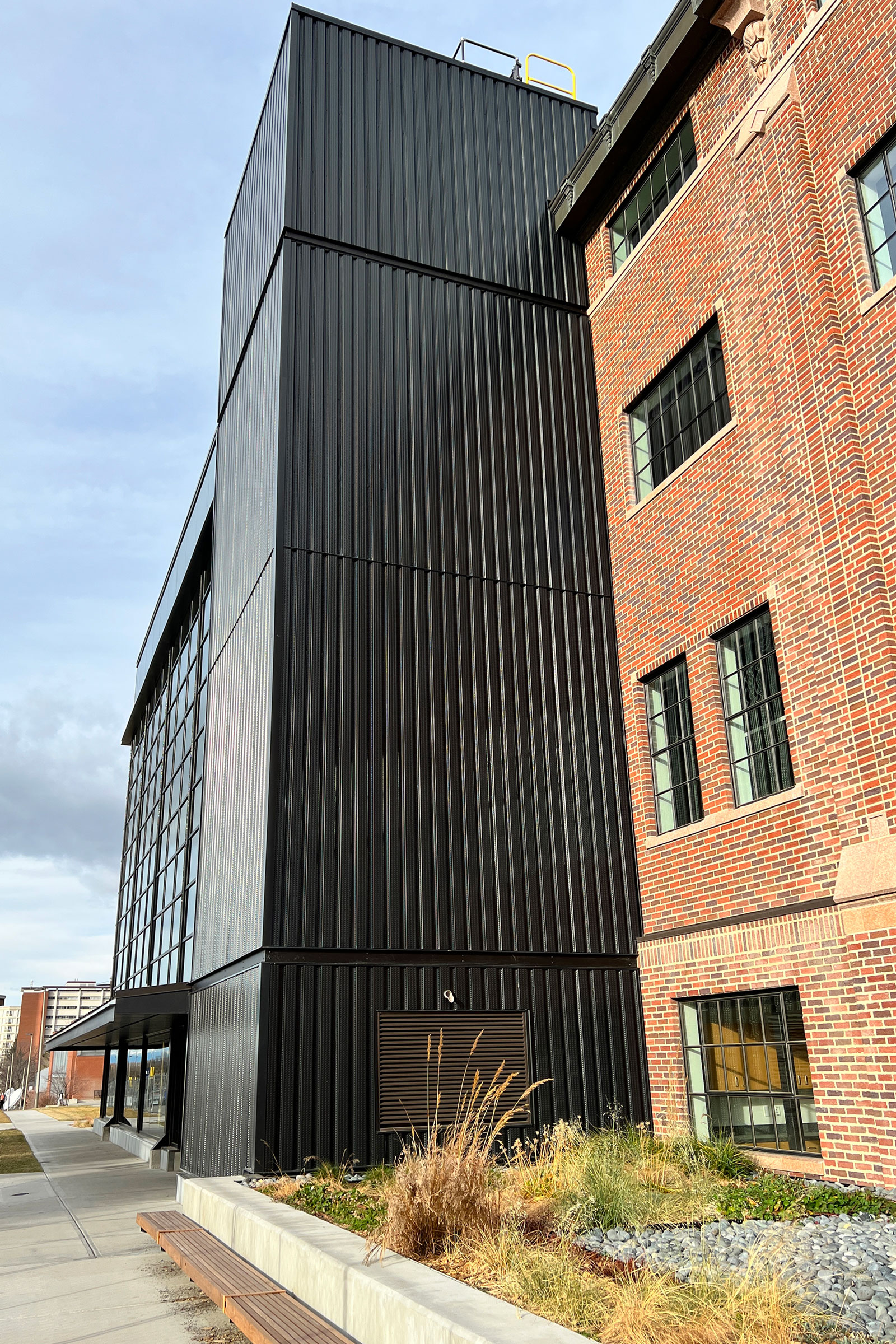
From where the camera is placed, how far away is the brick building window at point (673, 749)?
43.6ft

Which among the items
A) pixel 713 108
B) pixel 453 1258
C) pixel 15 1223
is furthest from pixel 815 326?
pixel 15 1223

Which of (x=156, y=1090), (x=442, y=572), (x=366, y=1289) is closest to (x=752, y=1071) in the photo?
(x=366, y=1289)

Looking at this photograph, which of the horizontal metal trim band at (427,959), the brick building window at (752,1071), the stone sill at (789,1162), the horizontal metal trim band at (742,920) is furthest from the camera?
the horizontal metal trim band at (427,959)

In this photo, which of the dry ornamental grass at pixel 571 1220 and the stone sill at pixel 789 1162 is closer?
the dry ornamental grass at pixel 571 1220

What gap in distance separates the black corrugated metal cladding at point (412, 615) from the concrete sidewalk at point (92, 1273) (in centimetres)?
151

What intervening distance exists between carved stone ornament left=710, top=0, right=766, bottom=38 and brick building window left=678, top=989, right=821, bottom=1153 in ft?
37.4

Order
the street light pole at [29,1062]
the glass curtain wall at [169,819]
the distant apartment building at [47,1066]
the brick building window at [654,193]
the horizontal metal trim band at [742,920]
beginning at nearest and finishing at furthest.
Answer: the horizontal metal trim band at [742,920] < the brick building window at [654,193] < the glass curtain wall at [169,819] < the distant apartment building at [47,1066] < the street light pole at [29,1062]

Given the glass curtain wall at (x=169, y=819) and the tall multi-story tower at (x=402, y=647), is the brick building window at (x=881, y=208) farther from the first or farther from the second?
the glass curtain wall at (x=169, y=819)

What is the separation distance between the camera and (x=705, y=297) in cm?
1355

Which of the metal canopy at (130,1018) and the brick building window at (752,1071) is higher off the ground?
the metal canopy at (130,1018)

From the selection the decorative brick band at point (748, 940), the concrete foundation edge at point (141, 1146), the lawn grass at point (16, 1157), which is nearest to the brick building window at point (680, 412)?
the decorative brick band at point (748, 940)

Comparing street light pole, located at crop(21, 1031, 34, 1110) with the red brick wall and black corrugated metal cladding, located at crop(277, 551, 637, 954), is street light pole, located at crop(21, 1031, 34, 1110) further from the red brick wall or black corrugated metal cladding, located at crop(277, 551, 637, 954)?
black corrugated metal cladding, located at crop(277, 551, 637, 954)

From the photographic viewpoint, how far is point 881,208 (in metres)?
10.9

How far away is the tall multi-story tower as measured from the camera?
12.3m
